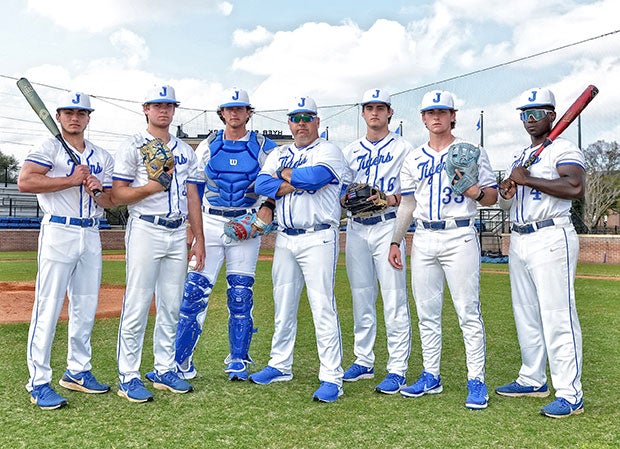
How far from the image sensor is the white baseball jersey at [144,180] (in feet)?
13.1

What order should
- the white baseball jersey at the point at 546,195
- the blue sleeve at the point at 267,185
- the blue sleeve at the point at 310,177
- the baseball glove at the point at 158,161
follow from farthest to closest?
the blue sleeve at the point at 267,185 < the blue sleeve at the point at 310,177 < the baseball glove at the point at 158,161 < the white baseball jersey at the point at 546,195

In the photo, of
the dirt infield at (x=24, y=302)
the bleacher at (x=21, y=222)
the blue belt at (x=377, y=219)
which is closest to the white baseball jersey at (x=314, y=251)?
the blue belt at (x=377, y=219)

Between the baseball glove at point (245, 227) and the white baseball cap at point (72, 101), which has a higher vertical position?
the white baseball cap at point (72, 101)

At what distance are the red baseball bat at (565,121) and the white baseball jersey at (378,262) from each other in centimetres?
98

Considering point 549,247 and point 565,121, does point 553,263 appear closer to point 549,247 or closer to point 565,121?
point 549,247

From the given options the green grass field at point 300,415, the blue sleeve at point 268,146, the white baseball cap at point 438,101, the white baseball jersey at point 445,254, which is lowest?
the green grass field at point 300,415

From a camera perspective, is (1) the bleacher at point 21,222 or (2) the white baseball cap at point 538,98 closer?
(2) the white baseball cap at point 538,98

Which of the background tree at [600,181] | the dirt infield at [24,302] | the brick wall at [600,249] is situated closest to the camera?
the dirt infield at [24,302]

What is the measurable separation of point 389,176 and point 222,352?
2.46 meters

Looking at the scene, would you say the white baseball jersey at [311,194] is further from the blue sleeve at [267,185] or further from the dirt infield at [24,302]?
the dirt infield at [24,302]

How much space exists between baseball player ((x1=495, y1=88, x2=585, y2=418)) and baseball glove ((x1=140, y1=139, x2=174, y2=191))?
2.37m

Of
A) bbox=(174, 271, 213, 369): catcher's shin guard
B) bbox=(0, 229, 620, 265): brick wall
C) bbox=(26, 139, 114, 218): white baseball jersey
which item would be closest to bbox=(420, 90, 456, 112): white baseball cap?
bbox=(174, 271, 213, 369): catcher's shin guard

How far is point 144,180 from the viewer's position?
4.07 metres

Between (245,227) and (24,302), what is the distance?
648cm
